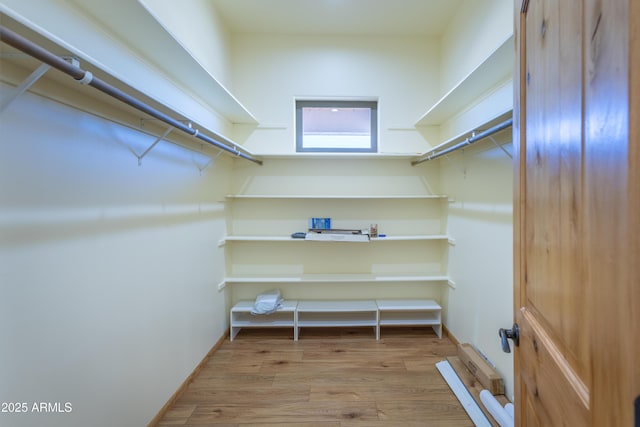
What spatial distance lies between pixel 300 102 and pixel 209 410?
107 inches

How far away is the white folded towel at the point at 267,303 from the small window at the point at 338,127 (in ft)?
5.06

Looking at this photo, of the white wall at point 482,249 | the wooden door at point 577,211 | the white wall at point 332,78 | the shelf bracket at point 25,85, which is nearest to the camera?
the wooden door at point 577,211

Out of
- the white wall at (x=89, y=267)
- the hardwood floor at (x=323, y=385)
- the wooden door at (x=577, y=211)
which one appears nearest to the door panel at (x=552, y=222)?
the wooden door at (x=577, y=211)

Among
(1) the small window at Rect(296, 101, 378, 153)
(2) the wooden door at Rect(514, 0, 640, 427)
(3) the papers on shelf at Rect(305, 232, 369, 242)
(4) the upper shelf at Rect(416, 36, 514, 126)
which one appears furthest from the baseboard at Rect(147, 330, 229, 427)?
(4) the upper shelf at Rect(416, 36, 514, 126)

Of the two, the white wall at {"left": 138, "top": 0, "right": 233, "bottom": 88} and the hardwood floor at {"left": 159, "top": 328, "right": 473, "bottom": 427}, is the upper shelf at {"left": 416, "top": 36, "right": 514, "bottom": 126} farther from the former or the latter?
the hardwood floor at {"left": 159, "top": 328, "right": 473, "bottom": 427}

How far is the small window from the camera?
8.87 feet

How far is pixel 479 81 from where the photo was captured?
65.6 inches

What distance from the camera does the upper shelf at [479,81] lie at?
136 cm

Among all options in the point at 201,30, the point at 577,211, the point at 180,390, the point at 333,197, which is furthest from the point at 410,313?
the point at 201,30

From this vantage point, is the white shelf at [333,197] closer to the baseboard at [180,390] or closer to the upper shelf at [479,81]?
the upper shelf at [479,81]

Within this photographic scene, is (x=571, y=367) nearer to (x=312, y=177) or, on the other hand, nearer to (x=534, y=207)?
(x=534, y=207)

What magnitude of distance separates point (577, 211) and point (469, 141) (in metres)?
1.31

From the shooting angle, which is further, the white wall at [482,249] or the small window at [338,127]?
the small window at [338,127]

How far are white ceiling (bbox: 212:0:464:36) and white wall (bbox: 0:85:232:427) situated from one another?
1.55 metres
